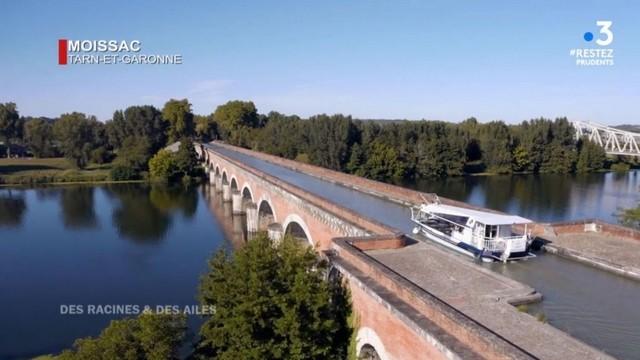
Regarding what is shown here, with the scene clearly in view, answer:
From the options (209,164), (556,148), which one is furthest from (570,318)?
(556,148)

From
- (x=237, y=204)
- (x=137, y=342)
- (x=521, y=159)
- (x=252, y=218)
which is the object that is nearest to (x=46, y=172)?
(x=237, y=204)

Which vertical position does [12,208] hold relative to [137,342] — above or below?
below

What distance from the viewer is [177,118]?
8169 cm

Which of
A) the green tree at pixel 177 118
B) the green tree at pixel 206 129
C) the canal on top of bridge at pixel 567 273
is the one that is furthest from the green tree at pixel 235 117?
the canal on top of bridge at pixel 567 273

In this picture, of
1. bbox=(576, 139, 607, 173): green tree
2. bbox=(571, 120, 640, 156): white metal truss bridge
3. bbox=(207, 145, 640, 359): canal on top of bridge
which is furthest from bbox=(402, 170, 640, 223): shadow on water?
bbox=(571, 120, 640, 156): white metal truss bridge

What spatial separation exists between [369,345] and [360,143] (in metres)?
54.7

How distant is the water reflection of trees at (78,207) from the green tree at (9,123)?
1371 inches

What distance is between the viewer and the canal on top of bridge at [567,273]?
8367mm

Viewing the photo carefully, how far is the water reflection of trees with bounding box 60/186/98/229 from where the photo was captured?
3600cm

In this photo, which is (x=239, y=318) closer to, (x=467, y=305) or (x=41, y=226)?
(x=467, y=305)

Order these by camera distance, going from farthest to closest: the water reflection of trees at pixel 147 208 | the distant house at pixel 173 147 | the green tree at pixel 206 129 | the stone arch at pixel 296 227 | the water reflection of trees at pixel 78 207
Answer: the green tree at pixel 206 129, the distant house at pixel 173 147, the water reflection of trees at pixel 78 207, the water reflection of trees at pixel 147 208, the stone arch at pixel 296 227

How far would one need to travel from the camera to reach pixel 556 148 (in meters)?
65.8

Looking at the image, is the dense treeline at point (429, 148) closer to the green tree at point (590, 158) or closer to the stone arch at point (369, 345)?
the green tree at point (590, 158)

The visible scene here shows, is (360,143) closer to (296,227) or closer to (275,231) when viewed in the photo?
(296,227)
